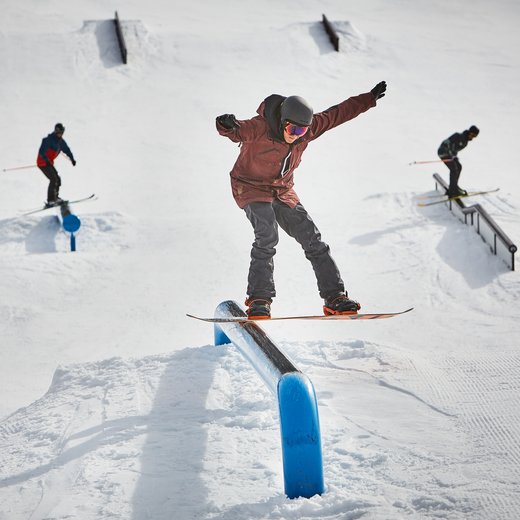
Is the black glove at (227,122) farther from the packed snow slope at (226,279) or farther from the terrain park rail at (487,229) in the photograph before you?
the terrain park rail at (487,229)

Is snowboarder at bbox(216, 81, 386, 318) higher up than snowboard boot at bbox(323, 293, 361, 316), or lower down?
higher up

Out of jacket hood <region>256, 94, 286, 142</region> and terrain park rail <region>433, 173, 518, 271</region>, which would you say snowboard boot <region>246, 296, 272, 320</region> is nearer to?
jacket hood <region>256, 94, 286, 142</region>

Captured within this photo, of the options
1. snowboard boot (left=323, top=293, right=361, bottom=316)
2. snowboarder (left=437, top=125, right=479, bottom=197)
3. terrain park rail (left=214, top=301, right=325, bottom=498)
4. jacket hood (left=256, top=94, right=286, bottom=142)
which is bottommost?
terrain park rail (left=214, top=301, right=325, bottom=498)

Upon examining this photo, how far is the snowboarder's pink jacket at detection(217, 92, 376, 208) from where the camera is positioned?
4461mm

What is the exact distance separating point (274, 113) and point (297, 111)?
0.23 meters

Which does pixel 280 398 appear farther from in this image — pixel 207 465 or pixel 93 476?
pixel 93 476

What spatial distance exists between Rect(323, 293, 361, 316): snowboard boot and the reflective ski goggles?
121 cm

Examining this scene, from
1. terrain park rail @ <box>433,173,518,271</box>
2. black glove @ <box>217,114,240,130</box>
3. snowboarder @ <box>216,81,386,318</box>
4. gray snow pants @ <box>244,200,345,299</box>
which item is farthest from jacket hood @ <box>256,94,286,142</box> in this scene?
terrain park rail @ <box>433,173,518,271</box>

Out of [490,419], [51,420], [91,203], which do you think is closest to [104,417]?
[51,420]

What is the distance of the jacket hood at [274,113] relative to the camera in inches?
173

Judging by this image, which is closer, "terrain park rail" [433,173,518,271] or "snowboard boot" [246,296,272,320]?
"snowboard boot" [246,296,272,320]

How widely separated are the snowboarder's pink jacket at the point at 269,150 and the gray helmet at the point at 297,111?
179 mm

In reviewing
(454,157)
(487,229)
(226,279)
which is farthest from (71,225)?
(454,157)

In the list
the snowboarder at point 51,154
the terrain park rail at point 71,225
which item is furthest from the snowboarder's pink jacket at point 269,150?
the snowboarder at point 51,154
